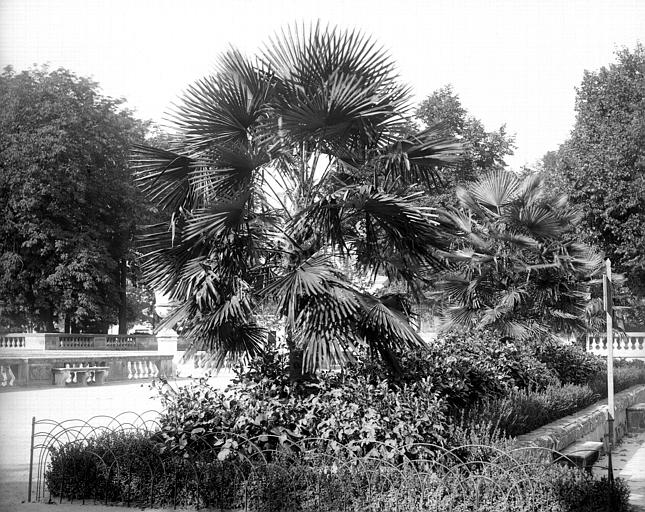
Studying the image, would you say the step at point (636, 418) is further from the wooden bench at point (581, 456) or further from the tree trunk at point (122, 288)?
the tree trunk at point (122, 288)

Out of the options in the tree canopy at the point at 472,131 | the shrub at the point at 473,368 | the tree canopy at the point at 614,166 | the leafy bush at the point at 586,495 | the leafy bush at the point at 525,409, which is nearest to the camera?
the leafy bush at the point at 586,495

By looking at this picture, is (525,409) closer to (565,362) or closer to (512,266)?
(512,266)

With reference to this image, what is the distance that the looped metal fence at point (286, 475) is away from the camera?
6.77 m

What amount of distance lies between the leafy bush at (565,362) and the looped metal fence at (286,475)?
34.2 feet

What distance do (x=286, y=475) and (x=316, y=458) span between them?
37 cm

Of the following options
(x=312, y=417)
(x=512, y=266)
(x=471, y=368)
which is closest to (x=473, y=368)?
(x=471, y=368)

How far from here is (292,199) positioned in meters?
9.02

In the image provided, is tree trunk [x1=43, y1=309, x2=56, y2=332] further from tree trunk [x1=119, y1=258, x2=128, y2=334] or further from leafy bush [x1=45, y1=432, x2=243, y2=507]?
leafy bush [x1=45, y1=432, x2=243, y2=507]

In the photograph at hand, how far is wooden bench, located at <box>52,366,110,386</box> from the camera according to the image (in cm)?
2436

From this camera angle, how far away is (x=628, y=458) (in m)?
12.9

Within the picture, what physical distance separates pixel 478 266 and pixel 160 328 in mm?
9751

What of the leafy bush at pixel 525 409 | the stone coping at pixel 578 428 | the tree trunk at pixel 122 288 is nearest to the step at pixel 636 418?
the stone coping at pixel 578 428

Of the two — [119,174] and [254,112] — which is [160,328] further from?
[119,174]

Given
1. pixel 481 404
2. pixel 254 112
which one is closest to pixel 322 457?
pixel 254 112
